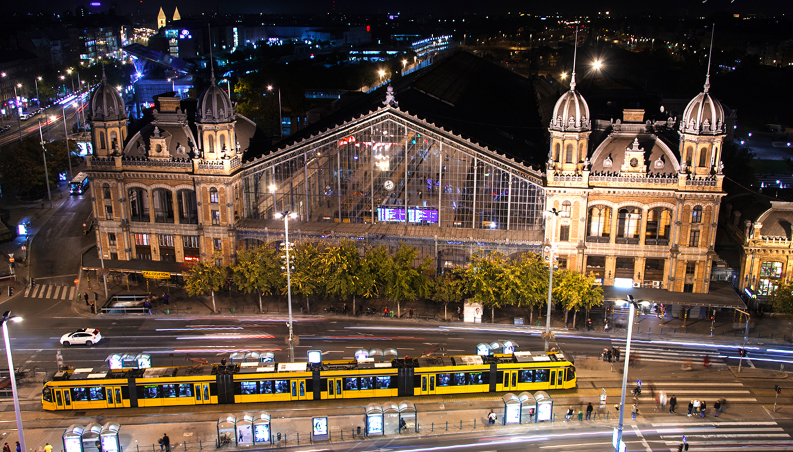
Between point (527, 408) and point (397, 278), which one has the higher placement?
point (397, 278)

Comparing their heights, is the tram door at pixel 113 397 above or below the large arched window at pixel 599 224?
below

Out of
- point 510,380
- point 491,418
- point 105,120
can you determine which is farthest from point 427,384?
point 105,120

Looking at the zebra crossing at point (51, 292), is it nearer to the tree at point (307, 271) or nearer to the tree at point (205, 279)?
the tree at point (205, 279)

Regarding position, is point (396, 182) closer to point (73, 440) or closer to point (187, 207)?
point (187, 207)

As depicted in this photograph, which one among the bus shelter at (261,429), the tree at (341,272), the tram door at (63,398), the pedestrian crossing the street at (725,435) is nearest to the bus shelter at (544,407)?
the pedestrian crossing the street at (725,435)

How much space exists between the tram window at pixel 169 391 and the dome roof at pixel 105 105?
43976 millimetres

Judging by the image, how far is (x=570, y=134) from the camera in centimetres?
8600

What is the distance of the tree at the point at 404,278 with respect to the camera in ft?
274

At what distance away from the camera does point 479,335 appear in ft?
266

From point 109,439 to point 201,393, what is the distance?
9632 millimetres

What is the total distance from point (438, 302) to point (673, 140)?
3690 centimetres

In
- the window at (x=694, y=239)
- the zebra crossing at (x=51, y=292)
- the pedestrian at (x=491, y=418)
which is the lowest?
the pedestrian at (x=491, y=418)

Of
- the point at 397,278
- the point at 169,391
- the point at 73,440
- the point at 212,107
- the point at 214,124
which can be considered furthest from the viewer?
the point at 212,107

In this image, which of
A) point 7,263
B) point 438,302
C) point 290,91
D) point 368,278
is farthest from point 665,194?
point 290,91
